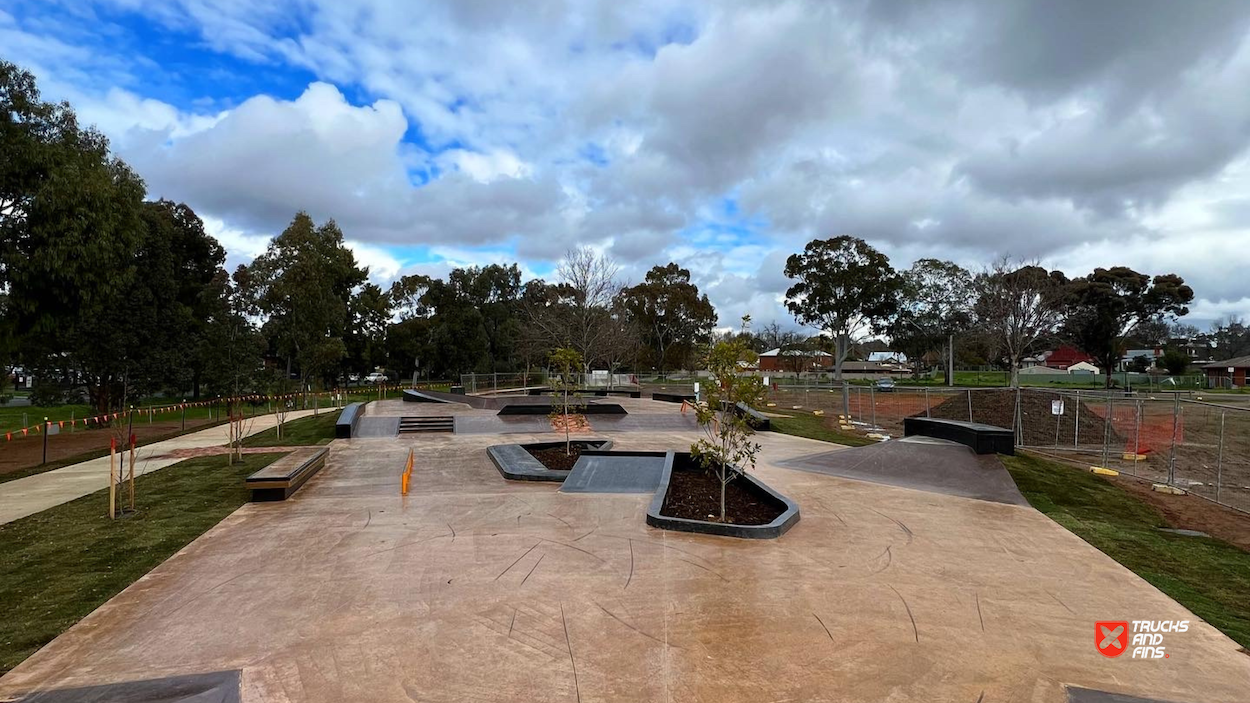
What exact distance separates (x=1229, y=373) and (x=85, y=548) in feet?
288

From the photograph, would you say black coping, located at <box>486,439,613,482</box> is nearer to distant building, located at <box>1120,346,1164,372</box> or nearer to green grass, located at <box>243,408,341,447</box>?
green grass, located at <box>243,408,341,447</box>

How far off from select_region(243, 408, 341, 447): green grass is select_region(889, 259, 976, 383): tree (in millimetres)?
54100

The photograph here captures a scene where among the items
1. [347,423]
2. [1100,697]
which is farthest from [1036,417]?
[347,423]

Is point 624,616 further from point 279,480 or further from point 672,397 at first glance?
point 672,397

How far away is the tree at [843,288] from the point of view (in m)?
57.6

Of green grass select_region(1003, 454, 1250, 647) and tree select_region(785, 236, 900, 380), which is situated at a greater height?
tree select_region(785, 236, 900, 380)

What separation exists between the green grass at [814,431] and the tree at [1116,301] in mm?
44076

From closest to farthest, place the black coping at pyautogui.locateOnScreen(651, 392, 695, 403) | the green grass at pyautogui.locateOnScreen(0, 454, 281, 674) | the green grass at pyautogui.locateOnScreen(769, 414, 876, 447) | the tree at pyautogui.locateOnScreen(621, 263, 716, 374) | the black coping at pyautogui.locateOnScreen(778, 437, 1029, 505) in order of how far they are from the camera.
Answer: the green grass at pyautogui.locateOnScreen(0, 454, 281, 674), the black coping at pyautogui.locateOnScreen(778, 437, 1029, 505), the green grass at pyautogui.locateOnScreen(769, 414, 876, 447), the black coping at pyautogui.locateOnScreen(651, 392, 695, 403), the tree at pyautogui.locateOnScreen(621, 263, 716, 374)

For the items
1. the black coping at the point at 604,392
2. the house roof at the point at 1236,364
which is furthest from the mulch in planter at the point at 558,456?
the house roof at the point at 1236,364

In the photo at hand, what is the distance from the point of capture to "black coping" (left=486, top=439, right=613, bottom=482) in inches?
430

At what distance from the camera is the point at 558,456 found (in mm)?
13070

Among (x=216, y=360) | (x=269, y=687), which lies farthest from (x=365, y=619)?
(x=216, y=360)

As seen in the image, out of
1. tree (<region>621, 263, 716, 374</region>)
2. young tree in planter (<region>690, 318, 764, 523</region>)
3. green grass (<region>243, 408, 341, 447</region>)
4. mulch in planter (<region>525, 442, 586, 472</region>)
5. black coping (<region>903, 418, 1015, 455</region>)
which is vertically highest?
tree (<region>621, 263, 716, 374</region>)

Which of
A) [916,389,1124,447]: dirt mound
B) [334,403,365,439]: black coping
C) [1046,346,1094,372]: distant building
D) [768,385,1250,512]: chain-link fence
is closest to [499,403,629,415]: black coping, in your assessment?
[334,403,365,439]: black coping
